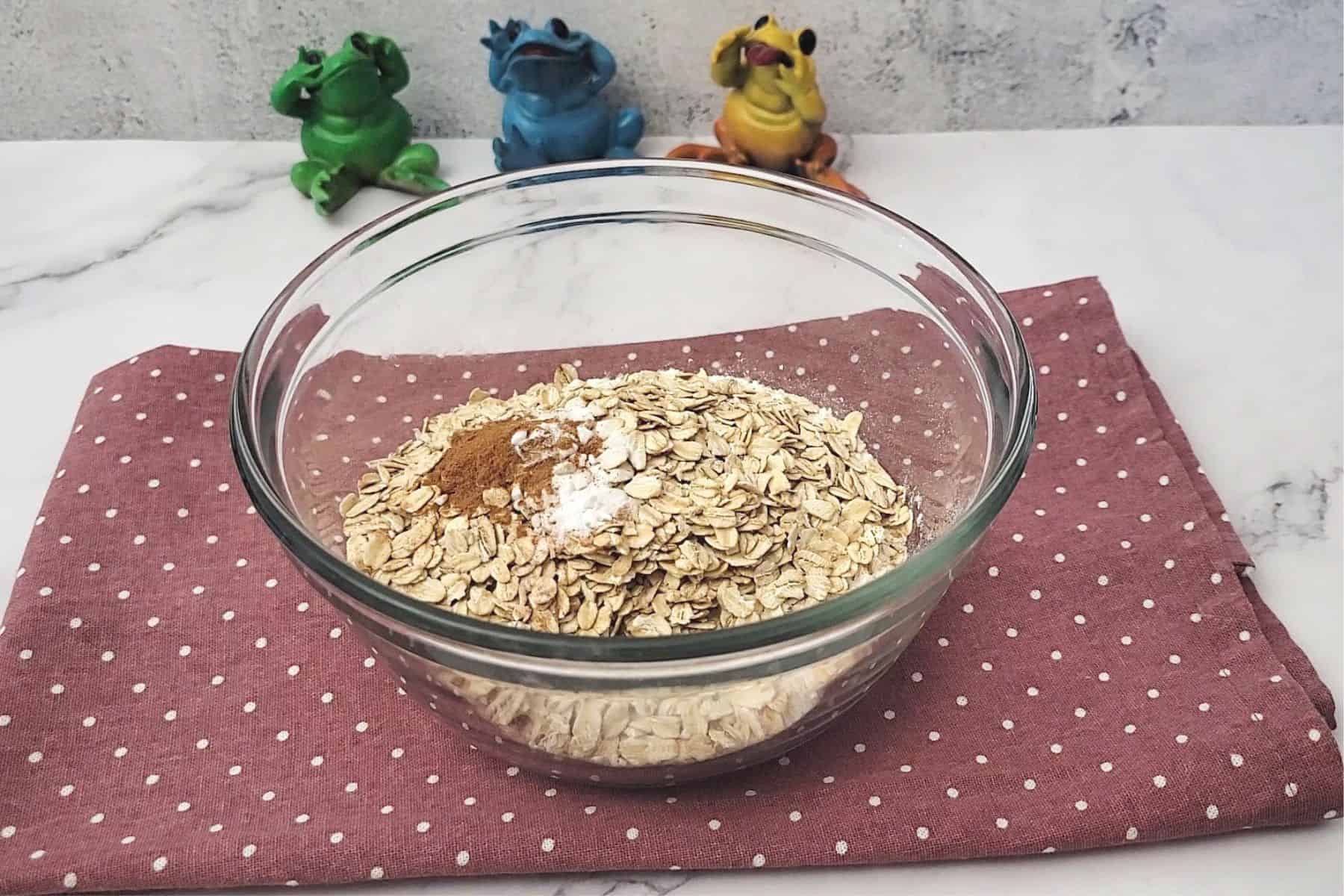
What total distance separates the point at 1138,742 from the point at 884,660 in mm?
180

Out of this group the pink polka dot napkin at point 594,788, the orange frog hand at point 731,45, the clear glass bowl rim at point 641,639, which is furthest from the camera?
the orange frog hand at point 731,45

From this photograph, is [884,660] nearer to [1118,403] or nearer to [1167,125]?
[1118,403]

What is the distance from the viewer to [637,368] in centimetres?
108

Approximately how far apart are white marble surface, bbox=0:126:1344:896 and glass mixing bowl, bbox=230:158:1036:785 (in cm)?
29

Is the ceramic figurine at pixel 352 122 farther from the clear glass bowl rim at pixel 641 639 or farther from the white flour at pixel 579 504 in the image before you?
the white flour at pixel 579 504

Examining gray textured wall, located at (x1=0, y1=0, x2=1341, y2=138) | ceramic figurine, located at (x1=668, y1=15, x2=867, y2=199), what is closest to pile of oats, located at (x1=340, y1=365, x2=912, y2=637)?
ceramic figurine, located at (x1=668, y1=15, x2=867, y2=199)

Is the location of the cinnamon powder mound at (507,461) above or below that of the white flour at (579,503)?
below

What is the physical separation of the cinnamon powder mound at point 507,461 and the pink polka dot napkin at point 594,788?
5.0 inches

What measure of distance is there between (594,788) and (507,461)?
0.72ft

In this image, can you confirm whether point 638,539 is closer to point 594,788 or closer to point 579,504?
point 579,504

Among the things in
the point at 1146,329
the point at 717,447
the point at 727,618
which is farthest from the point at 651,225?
the point at 1146,329

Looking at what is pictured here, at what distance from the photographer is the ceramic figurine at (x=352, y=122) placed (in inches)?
52.0

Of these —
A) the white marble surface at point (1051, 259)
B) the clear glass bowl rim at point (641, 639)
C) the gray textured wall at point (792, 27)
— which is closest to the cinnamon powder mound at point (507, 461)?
the clear glass bowl rim at point (641, 639)

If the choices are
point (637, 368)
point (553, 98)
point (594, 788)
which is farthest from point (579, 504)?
point (553, 98)
